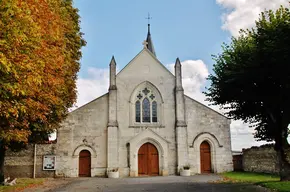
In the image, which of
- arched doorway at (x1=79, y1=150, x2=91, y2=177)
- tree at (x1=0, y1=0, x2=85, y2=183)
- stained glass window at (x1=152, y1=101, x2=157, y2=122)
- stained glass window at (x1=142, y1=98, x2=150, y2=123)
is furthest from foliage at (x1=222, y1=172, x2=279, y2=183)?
tree at (x1=0, y1=0, x2=85, y2=183)

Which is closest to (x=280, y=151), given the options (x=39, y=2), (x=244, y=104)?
(x=244, y=104)

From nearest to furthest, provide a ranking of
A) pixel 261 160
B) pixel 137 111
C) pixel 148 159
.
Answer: pixel 261 160 < pixel 148 159 < pixel 137 111

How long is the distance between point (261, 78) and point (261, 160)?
34.7 feet

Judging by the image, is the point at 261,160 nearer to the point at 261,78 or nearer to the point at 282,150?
the point at 282,150

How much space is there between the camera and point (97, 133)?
25203 mm

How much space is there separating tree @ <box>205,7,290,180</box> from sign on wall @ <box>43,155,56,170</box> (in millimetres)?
13376

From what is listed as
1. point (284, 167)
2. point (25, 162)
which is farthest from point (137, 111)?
point (284, 167)

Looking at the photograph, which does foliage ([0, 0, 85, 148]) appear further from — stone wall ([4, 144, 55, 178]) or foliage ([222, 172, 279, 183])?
foliage ([222, 172, 279, 183])

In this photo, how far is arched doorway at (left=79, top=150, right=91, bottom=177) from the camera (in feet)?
81.3

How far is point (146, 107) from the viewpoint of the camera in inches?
1040

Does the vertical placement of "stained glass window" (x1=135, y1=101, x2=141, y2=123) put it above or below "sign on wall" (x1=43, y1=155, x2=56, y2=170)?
above

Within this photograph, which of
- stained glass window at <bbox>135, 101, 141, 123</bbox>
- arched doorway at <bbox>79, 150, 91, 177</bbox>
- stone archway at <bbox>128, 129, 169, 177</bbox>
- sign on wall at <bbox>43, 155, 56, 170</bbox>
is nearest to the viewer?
sign on wall at <bbox>43, 155, 56, 170</bbox>

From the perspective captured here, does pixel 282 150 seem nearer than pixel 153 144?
Yes

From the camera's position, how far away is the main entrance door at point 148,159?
82.5ft
